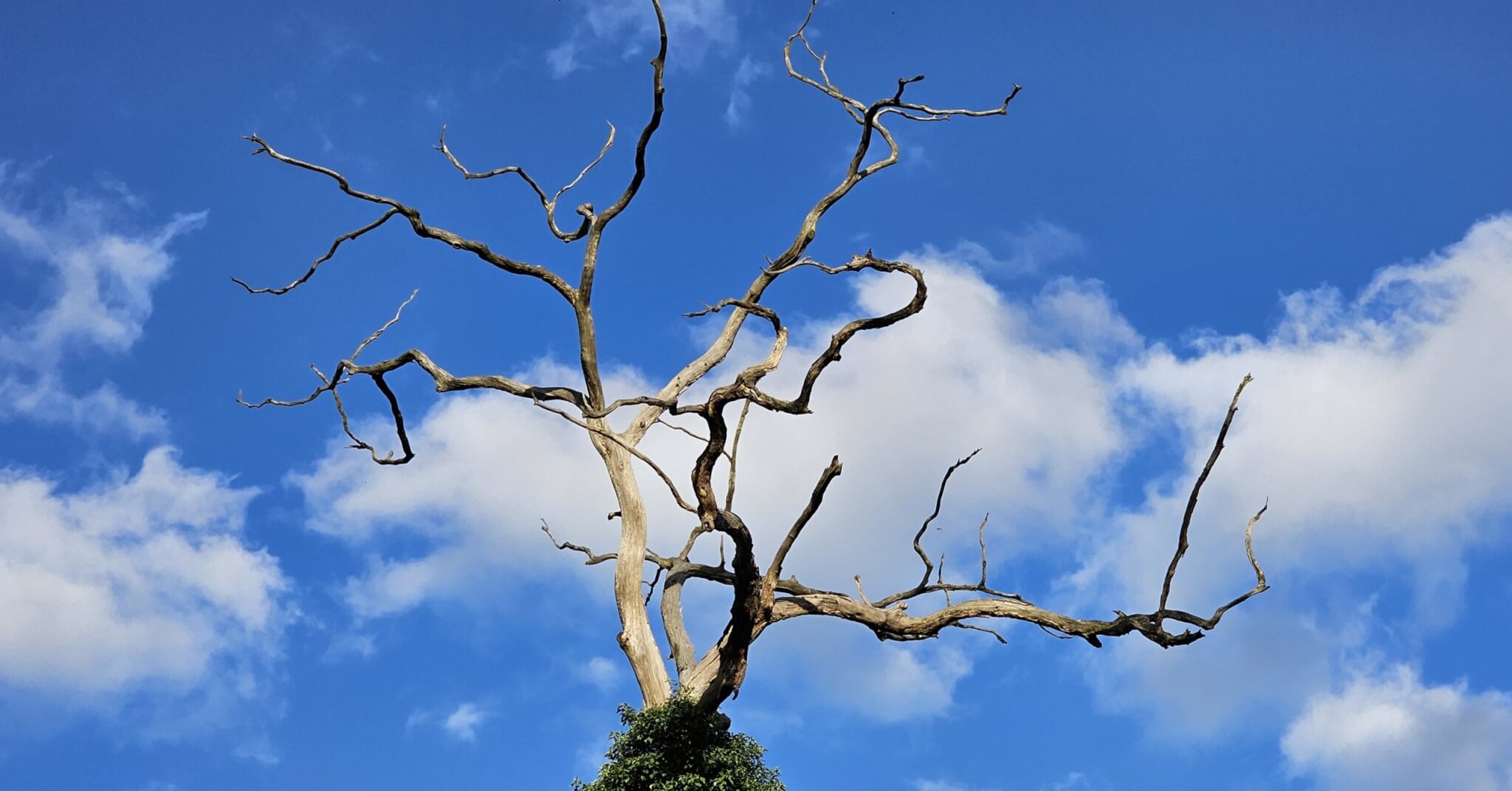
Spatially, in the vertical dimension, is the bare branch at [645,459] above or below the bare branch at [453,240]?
below

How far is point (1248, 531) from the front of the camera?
1105 cm

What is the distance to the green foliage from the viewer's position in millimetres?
10844

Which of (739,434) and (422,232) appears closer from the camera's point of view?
(739,434)

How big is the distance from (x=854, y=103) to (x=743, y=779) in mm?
6078

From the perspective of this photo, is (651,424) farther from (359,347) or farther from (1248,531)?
(1248,531)

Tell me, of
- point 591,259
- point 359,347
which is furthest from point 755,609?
point 359,347

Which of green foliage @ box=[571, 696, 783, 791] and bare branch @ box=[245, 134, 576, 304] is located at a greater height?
bare branch @ box=[245, 134, 576, 304]

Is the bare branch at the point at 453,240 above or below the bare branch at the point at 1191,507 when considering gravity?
above

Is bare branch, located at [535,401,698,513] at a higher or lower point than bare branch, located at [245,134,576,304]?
lower

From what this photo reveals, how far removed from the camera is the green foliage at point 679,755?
10.8m

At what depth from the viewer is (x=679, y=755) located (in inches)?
435

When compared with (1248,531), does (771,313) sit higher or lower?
higher

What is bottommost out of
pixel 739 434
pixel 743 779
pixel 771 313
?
pixel 743 779

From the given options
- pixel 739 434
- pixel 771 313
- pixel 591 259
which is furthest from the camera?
pixel 591 259
